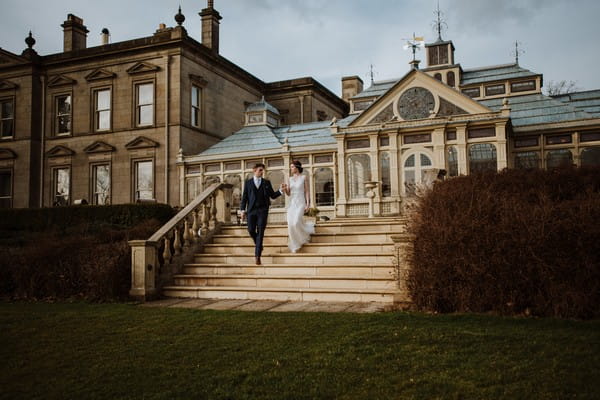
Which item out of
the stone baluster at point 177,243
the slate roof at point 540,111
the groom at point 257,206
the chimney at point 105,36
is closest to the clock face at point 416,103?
the slate roof at point 540,111

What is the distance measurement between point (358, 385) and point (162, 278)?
672 centimetres

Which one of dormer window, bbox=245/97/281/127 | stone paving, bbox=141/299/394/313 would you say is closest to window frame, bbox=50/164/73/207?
dormer window, bbox=245/97/281/127

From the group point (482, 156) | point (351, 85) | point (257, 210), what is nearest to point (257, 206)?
point (257, 210)

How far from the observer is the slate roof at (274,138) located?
24592 mm

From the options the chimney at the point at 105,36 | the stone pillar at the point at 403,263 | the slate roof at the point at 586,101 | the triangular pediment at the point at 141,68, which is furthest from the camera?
the chimney at the point at 105,36

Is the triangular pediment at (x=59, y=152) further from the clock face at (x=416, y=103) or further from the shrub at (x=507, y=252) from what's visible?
the shrub at (x=507, y=252)

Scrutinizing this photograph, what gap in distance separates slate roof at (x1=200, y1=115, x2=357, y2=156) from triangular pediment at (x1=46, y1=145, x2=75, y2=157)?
7.66 m

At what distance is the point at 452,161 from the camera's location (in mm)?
20500

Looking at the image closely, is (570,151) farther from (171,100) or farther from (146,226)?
(171,100)

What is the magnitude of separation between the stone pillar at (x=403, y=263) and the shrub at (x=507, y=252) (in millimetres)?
175

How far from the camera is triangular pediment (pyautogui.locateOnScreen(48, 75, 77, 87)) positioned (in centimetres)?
2831

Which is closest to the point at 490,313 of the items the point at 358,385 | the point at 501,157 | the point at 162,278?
the point at 358,385

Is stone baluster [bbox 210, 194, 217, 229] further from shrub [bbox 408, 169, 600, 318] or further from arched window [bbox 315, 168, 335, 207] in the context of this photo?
arched window [bbox 315, 168, 335, 207]

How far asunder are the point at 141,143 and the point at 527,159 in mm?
18087
